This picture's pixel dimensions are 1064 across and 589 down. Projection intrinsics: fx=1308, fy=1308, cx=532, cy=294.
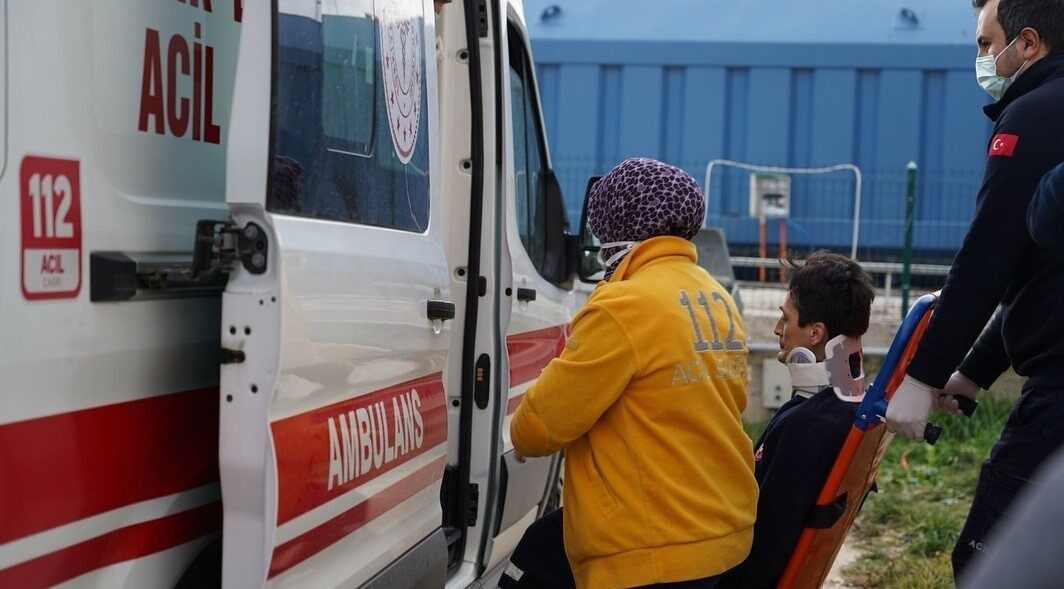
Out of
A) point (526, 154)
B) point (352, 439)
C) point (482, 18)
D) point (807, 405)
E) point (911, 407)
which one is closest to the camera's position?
point (352, 439)

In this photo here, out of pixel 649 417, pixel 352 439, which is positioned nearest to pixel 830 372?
pixel 649 417

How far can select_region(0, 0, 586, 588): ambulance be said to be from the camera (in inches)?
84.5

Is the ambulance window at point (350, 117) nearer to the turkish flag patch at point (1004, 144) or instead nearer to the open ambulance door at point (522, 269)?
the open ambulance door at point (522, 269)

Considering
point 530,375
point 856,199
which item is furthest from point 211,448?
point 856,199

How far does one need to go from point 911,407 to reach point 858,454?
255mm

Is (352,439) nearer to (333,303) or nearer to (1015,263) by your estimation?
(333,303)

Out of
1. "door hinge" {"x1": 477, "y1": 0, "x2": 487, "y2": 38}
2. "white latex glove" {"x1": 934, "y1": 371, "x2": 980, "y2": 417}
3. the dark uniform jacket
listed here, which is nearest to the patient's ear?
the dark uniform jacket

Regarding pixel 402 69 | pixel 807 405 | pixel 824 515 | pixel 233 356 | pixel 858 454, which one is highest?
pixel 402 69

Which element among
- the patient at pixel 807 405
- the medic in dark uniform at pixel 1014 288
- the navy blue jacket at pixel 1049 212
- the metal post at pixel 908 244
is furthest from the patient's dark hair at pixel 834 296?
the metal post at pixel 908 244

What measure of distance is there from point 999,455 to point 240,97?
5.90 feet

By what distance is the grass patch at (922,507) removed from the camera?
19.1 ft

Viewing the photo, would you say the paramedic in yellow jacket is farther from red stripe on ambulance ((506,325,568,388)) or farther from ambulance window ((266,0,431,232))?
red stripe on ambulance ((506,325,568,388))

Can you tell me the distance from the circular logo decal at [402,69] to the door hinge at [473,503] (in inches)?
56.0

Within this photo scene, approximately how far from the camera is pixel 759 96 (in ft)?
46.7
